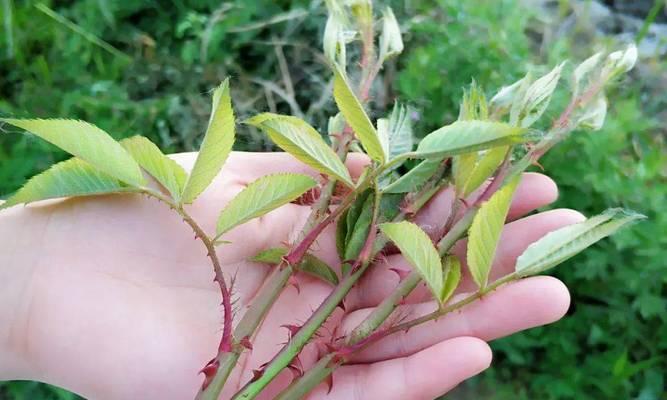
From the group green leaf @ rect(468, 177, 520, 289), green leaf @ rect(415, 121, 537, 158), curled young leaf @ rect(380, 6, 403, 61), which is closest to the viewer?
green leaf @ rect(415, 121, 537, 158)

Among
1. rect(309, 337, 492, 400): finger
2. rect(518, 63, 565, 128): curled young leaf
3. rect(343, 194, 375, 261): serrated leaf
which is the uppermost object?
rect(518, 63, 565, 128): curled young leaf

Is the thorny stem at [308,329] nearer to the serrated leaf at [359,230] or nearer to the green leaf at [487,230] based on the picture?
the serrated leaf at [359,230]

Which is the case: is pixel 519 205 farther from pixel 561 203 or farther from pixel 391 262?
pixel 561 203

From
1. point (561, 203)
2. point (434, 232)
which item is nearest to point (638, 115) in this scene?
point (561, 203)

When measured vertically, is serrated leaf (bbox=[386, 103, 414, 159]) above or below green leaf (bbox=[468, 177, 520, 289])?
above

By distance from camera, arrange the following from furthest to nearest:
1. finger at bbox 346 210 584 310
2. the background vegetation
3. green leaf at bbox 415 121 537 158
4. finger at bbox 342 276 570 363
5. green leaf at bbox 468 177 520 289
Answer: the background vegetation < finger at bbox 346 210 584 310 < finger at bbox 342 276 570 363 < green leaf at bbox 468 177 520 289 < green leaf at bbox 415 121 537 158

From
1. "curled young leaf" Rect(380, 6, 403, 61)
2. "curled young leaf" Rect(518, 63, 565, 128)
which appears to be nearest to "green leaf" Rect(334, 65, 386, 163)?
"curled young leaf" Rect(518, 63, 565, 128)

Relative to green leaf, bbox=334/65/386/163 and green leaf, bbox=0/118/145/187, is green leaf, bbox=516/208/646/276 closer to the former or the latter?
green leaf, bbox=334/65/386/163
